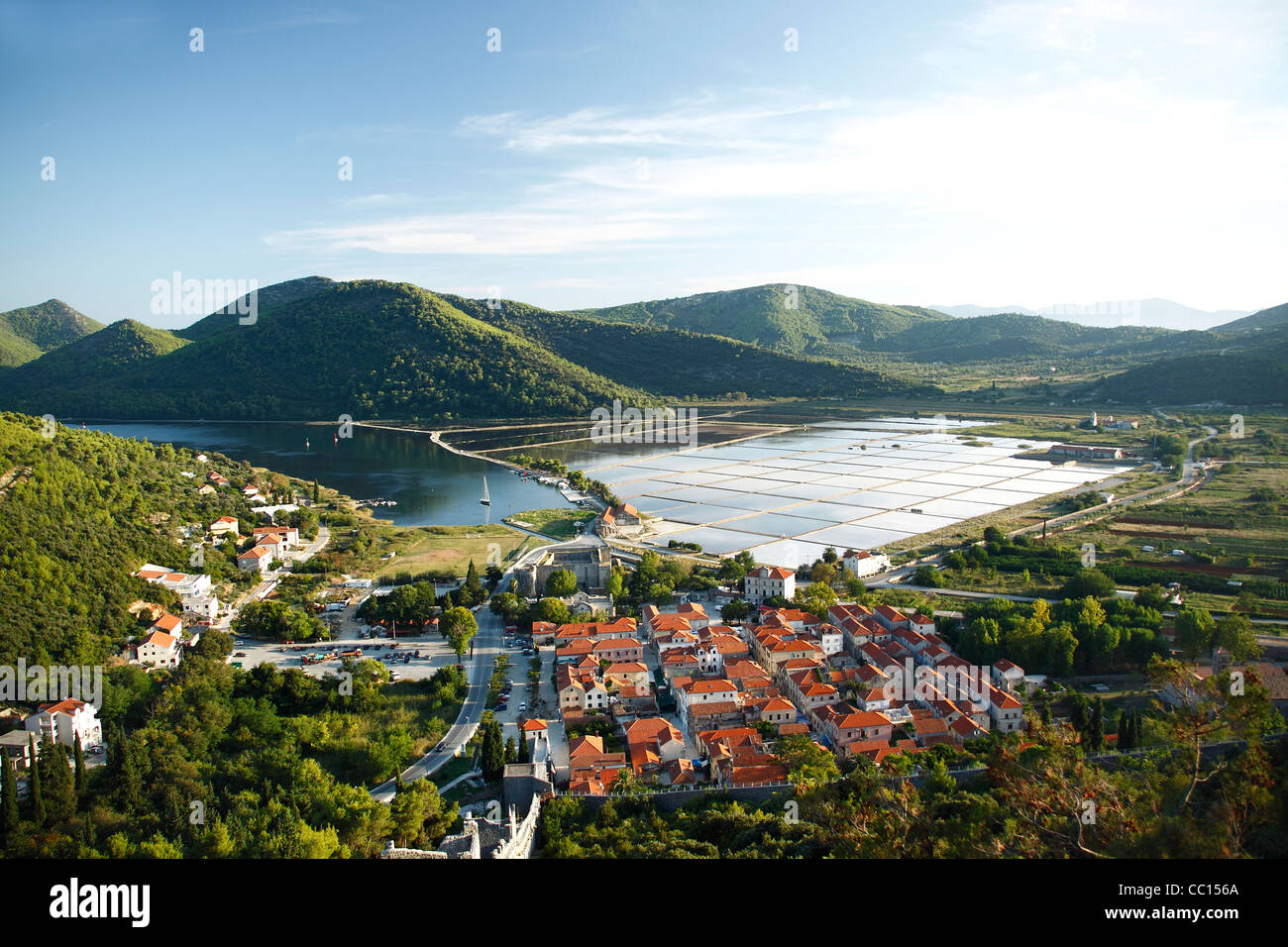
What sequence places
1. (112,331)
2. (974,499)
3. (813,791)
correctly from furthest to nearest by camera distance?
1. (112,331)
2. (974,499)
3. (813,791)

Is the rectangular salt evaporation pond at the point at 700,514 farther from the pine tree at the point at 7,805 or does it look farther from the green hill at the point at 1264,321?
the green hill at the point at 1264,321

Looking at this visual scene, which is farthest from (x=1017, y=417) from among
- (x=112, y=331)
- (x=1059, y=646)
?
(x=112, y=331)

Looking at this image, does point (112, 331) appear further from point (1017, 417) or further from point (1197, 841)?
point (1197, 841)

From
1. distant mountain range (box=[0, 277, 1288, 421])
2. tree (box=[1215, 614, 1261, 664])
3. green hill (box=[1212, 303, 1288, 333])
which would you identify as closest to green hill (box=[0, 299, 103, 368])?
distant mountain range (box=[0, 277, 1288, 421])

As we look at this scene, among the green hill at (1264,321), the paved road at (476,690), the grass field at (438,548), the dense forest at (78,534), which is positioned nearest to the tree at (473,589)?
the paved road at (476,690)

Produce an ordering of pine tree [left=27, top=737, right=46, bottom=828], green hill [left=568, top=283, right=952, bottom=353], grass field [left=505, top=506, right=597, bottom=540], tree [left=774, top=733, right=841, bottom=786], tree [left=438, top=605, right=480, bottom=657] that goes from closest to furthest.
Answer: pine tree [left=27, top=737, right=46, bottom=828] < tree [left=774, top=733, right=841, bottom=786] < tree [left=438, top=605, right=480, bottom=657] < grass field [left=505, top=506, right=597, bottom=540] < green hill [left=568, top=283, right=952, bottom=353]

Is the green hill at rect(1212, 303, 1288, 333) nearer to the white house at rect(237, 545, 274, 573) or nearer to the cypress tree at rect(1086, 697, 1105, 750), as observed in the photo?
the cypress tree at rect(1086, 697, 1105, 750)
